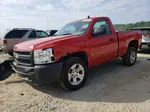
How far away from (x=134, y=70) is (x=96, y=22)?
236 cm

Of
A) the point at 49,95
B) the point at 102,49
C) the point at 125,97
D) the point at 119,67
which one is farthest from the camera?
the point at 119,67

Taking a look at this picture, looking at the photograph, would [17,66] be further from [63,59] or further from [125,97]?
[125,97]

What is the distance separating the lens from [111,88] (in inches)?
179

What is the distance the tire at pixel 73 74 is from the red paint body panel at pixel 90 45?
26 cm

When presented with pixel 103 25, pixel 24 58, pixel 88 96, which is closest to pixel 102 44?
pixel 103 25

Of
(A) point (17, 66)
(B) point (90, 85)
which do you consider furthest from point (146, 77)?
(A) point (17, 66)

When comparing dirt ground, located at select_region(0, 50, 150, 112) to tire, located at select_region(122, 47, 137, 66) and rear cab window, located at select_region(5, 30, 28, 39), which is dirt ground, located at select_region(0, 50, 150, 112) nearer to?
tire, located at select_region(122, 47, 137, 66)

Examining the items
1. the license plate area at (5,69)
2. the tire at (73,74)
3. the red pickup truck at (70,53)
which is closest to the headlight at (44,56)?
the red pickup truck at (70,53)

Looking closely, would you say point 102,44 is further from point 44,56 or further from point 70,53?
point 44,56

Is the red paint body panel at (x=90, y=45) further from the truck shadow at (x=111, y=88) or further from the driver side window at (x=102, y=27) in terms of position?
the truck shadow at (x=111, y=88)

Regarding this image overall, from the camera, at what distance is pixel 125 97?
3971 mm

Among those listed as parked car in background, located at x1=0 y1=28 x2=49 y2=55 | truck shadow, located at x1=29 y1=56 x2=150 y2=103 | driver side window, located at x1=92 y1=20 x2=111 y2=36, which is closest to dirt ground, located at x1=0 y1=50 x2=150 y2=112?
truck shadow, located at x1=29 y1=56 x2=150 y2=103

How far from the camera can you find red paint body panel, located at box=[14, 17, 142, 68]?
160 inches

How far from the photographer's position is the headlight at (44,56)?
3904 mm
